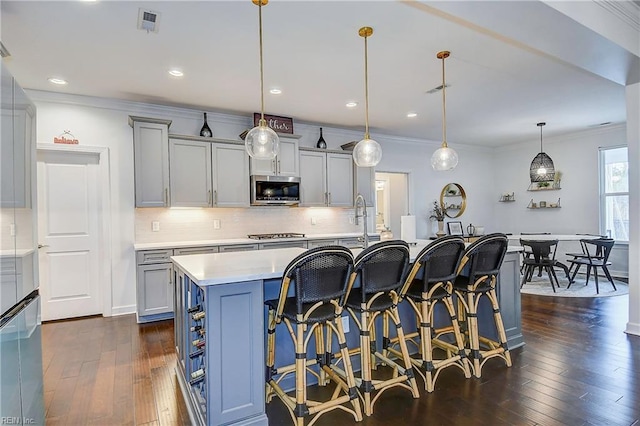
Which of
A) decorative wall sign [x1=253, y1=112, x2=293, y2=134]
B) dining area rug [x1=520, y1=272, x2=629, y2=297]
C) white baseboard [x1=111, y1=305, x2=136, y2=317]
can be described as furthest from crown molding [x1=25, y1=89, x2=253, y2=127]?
dining area rug [x1=520, y1=272, x2=629, y2=297]

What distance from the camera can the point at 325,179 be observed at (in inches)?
217

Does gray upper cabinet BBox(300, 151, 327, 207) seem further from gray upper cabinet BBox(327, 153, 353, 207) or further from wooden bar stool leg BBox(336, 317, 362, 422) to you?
wooden bar stool leg BBox(336, 317, 362, 422)

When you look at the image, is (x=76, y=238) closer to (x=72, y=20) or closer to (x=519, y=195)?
(x=72, y=20)

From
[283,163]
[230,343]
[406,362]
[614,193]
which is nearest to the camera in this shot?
[230,343]

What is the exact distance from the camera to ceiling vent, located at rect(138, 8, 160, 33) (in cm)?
246

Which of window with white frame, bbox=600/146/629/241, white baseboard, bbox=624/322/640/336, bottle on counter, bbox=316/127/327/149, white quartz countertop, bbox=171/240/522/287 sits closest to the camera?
white quartz countertop, bbox=171/240/522/287

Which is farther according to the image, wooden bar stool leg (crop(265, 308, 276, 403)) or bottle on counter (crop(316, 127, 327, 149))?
bottle on counter (crop(316, 127, 327, 149))

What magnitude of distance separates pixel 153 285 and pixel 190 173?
142cm

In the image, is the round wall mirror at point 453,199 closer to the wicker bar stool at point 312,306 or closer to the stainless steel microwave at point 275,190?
the stainless steel microwave at point 275,190

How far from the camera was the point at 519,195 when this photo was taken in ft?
25.0

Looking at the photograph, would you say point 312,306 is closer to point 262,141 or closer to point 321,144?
point 262,141

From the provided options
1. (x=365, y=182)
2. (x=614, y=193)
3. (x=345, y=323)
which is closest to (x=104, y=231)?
(x=345, y=323)

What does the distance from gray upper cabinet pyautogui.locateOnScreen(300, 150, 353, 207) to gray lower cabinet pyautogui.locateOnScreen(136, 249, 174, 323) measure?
2097 mm

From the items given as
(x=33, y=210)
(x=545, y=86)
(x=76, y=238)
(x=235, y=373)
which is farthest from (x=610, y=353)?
(x=76, y=238)
